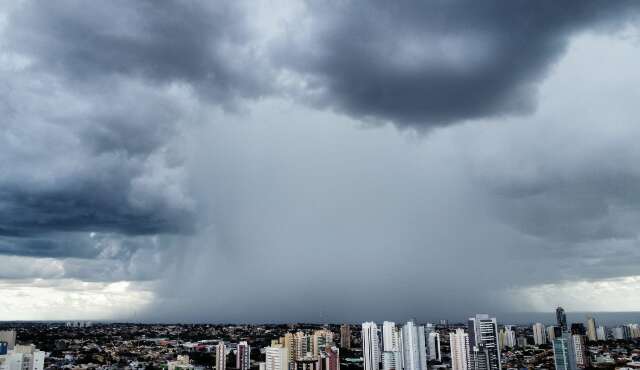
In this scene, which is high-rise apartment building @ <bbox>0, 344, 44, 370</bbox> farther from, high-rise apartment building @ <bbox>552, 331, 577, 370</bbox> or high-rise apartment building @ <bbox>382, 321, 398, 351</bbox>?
high-rise apartment building @ <bbox>552, 331, 577, 370</bbox>

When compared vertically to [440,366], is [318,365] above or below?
above

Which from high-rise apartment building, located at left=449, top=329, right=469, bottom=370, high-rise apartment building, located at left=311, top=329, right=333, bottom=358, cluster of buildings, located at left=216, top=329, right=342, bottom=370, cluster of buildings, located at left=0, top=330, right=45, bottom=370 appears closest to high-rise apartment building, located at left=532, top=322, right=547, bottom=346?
high-rise apartment building, located at left=449, top=329, right=469, bottom=370

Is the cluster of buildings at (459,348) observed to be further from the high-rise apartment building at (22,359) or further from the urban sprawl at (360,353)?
the high-rise apartment building at (22,359)

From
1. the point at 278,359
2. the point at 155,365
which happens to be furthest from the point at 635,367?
the point at 155,365

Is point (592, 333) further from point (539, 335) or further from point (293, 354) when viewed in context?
point (293, 354)

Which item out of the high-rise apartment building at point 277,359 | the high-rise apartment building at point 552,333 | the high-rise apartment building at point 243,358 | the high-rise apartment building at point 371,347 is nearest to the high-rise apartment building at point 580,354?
the high-rise apartment building at point 552,333

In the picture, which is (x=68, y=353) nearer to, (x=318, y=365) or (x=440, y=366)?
(x=318, y=365)
